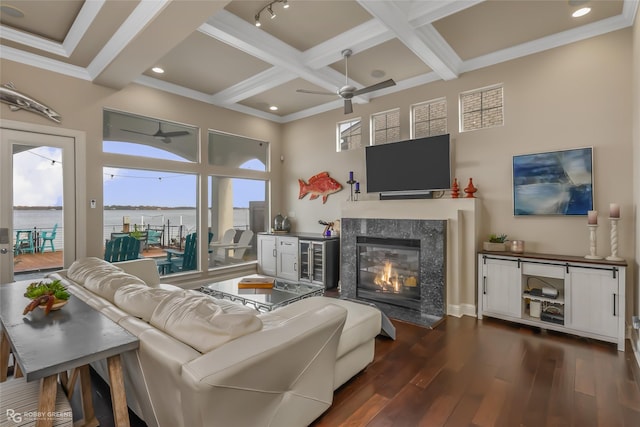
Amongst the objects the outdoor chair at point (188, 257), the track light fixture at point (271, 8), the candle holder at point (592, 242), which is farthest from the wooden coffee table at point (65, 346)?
the candle holder at point (592, 242)

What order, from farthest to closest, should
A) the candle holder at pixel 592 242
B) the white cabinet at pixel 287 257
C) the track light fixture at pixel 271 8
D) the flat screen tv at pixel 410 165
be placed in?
the white cabinet at pixel 287 257 < the flat screen tv at pixel 410 165 < the candle holder at pixel 592 242 < the track light fixture at pixel 271 8

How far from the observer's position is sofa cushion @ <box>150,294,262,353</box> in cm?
141

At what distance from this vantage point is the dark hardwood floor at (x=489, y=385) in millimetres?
1997

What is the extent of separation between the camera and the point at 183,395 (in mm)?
1266

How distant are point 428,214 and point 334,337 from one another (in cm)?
283

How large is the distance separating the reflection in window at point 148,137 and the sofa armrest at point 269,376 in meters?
4.32

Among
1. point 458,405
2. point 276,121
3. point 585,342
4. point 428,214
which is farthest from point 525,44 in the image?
point 276,121

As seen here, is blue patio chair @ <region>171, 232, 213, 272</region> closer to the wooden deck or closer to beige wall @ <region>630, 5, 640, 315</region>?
the wooden deck

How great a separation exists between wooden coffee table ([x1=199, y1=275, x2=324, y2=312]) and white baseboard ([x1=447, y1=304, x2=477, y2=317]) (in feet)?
5.65

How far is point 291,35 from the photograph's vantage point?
141 inches

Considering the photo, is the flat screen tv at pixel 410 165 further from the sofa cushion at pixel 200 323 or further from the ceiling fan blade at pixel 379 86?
the sofa cushion at pixel 200 323

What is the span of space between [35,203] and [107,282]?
2.64 m

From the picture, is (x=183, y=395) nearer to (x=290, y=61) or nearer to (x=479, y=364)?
(x=479, y=364)

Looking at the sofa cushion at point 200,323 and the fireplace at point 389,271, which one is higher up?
the sofa cushion at point 200,323
